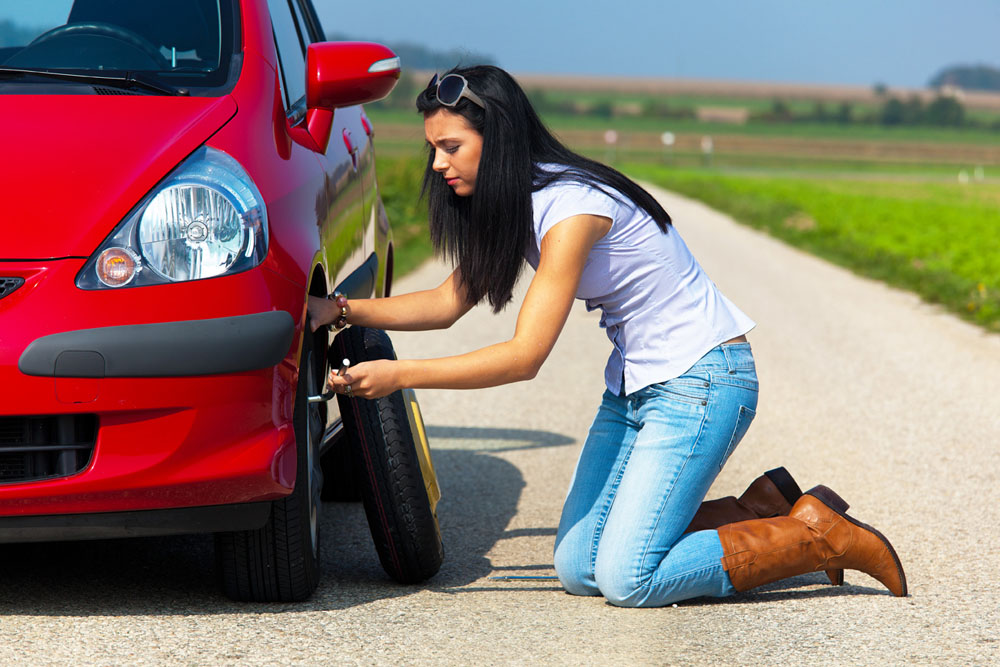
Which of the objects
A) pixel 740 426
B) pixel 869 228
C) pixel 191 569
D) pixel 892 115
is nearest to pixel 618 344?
pixel 740 426

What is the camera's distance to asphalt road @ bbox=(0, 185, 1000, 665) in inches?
112

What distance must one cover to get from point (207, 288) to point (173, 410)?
0.88 feet

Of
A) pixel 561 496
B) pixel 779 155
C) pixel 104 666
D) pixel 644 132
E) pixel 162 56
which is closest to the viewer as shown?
pixel 104 666

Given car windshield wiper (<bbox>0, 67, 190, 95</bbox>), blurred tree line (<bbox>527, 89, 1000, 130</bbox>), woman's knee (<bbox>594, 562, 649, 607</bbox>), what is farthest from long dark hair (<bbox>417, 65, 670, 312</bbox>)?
blurred tree line (<bbox>527, 89, 1000, 130</bbox>)

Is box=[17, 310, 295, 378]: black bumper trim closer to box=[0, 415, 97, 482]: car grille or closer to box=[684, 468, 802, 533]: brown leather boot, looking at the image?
box=[0, 415, 97, 482]: car grille

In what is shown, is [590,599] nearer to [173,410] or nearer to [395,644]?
[395,644]

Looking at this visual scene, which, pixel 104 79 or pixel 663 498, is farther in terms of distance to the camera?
pixel 663 498

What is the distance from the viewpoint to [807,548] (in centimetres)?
334

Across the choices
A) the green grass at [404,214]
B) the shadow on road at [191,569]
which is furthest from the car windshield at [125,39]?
the green grass at [404,214]

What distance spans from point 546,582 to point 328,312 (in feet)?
3.40

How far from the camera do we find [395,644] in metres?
2.86

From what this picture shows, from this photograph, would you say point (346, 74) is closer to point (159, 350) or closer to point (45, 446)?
point (159, 350)

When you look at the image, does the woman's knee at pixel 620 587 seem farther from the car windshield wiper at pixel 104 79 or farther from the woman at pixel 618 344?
the car windshield wiper at pixel 104 79

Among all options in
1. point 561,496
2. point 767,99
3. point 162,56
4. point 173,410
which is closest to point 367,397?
point 173,410
